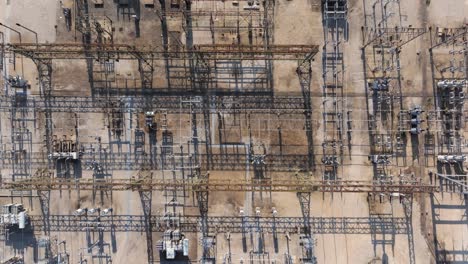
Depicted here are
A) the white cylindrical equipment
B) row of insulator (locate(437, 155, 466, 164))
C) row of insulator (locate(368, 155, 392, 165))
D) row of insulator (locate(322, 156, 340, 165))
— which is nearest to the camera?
the white cylindrical equipment

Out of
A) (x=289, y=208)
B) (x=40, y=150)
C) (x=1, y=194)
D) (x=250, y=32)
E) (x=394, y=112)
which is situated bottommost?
(x=289, y=208)

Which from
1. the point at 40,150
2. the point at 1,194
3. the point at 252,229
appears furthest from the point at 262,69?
the point at 1,194

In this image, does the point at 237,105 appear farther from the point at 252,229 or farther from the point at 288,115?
the point at 252,229

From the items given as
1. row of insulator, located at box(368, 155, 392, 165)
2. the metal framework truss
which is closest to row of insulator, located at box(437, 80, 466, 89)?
row of insulator, located at box(368, 155, 392, 165)

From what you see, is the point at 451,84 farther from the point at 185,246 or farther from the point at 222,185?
the point at 185,246

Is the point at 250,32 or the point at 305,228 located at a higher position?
the point at 250,32

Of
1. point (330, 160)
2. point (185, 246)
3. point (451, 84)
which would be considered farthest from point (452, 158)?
point (185, 246)

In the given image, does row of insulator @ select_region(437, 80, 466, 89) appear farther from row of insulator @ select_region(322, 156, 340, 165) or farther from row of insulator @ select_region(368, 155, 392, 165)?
row of insulator @ select_region(322, 156, 340, 165)

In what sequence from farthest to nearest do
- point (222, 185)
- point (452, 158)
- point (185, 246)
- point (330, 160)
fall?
point (330, 160)
point (452, 158)
point (185, 246)
point (222, 185)

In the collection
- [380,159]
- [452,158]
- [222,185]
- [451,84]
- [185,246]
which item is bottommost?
[185,246]

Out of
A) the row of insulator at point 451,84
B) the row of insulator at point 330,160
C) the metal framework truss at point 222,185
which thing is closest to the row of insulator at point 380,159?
the metal framework truss at point 222,185
